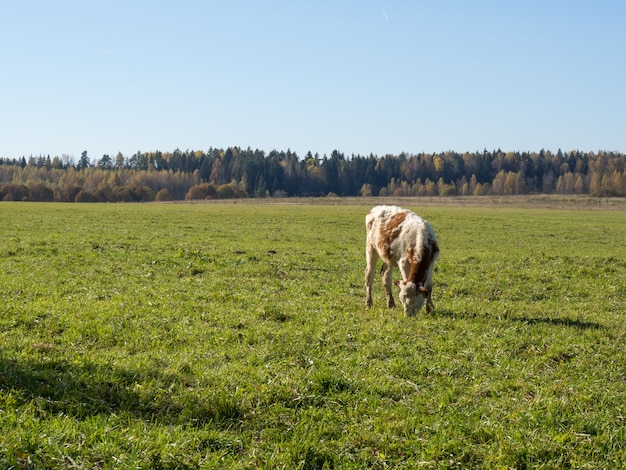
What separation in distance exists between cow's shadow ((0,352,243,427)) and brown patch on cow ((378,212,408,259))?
7.54m

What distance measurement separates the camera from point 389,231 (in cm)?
1401

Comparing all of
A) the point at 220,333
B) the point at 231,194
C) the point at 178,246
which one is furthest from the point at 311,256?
the point at 231,194

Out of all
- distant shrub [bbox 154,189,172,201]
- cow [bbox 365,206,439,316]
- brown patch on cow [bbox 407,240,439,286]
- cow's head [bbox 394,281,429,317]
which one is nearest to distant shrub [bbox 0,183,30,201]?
distant shrub [bbox 154,189,172,201]

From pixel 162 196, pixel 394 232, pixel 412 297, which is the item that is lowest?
pixel 412 297

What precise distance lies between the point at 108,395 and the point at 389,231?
8720mm

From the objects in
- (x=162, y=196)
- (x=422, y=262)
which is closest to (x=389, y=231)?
(x=422, y=262)

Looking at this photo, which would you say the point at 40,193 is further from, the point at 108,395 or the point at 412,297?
the point at 108,395

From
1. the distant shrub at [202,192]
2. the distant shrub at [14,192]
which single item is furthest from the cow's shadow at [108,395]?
the distant shrub at [202,192]

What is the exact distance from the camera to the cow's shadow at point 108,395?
6.21 meters

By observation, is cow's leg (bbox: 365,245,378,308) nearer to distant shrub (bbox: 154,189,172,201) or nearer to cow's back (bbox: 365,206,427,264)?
cow's back (bbox: 365,206,427,264)

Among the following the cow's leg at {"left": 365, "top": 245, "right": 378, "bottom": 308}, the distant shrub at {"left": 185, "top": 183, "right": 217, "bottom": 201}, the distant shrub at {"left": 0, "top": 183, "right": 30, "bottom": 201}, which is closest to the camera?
the cow's leg at {"left": 365, "top": 245, "right": 378, "bottom": 308}

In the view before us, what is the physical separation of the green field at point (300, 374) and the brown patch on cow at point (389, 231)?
4.83 feet

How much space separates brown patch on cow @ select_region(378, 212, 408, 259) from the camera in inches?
546

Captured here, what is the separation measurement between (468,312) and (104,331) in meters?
7.80
